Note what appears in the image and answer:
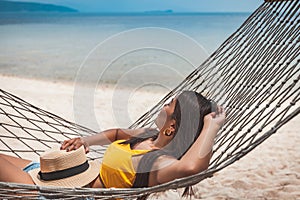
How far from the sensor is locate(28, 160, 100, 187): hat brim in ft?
5.27

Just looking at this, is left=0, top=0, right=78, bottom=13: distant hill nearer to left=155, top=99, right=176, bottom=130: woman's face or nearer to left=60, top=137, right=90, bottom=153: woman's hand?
left=60, top=137, right=90, bottom=153: woman's hand

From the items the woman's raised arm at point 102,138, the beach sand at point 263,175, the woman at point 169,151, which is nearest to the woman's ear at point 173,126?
the woman at point 169,151

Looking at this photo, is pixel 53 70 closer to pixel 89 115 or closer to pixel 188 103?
pixel 89 115

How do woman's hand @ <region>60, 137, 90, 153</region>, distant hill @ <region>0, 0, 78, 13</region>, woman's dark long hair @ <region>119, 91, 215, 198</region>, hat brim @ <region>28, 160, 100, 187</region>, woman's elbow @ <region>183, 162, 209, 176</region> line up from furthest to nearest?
distant hill @ <region>0, 0, 78, 13</region>
woman's hand @ <region>60, 137, 90, 153</region>
hat brim @ <region>28, 160, 100, 187</region>
woman's dark long hair @ <region>119, 91, 215, 198</region>
woman's elbow @ <region>183, 162, 209, 176</region>

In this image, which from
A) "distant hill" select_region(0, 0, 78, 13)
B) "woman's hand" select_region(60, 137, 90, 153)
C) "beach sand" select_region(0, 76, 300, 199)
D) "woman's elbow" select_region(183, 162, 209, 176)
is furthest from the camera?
"distant hill" select_region(0, 0, 78, 13)

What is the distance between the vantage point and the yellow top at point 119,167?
1475mm

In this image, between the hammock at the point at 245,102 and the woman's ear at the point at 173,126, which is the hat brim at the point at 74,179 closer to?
the hammock at the point at 245,102

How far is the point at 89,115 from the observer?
4.49m

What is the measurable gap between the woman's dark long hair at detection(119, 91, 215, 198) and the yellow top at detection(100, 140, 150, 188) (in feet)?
0.12

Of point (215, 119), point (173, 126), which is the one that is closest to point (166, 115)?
point (173, 126)

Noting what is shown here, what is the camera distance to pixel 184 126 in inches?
58.7

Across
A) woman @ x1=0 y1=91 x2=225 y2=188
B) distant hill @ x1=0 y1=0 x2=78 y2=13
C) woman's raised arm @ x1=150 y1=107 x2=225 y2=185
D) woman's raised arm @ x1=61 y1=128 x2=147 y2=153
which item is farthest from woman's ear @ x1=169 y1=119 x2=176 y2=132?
distant hill @ x1=0 y1=0 x2=78 y2=13

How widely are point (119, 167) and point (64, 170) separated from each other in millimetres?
270

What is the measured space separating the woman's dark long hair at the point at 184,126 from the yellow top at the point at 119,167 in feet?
0.12
